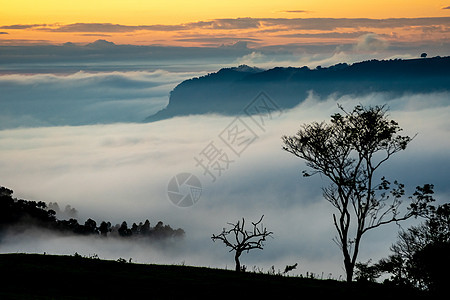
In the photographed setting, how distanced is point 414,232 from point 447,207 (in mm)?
2958

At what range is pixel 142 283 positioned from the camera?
3391 centimetres

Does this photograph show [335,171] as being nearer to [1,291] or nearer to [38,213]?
[1,291]

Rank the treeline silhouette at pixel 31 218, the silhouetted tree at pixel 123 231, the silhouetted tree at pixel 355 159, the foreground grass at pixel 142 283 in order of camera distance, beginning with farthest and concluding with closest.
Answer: the silhouetted tree at pixel 123 231 < the treeline silhouette at pixel 31 218 < the silhouetted tree at pixel 355 159 < the foreground grass at pixel 142 283

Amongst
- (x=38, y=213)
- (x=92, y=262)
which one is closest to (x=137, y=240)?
(x=38, y=213)

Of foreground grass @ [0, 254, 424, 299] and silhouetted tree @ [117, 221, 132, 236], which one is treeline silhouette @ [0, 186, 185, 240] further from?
foreground grass @ [0, 254, 424, 299]

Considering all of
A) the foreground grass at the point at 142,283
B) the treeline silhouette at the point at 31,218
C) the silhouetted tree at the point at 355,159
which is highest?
the treeline silhouette at the point at 31,218

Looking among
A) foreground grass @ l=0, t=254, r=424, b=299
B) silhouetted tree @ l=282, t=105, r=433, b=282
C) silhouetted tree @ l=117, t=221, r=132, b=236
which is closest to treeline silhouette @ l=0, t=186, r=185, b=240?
silhouetted tree @ l=117, t=221, r=132, b=236

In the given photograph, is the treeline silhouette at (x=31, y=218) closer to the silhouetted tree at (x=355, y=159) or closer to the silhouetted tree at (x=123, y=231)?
the silhouetted tree at (x=123, y=231)

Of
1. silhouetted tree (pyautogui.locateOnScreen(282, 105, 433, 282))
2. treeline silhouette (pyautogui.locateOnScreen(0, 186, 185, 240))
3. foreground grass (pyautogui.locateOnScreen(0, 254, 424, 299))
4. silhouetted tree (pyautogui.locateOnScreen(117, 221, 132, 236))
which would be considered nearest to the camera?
foreground grass (pyautogui.locateOnScreen(0, 254, 424, 299))

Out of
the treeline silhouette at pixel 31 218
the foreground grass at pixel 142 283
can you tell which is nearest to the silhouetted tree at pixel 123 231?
the treeline silhouette at pixel 31 218

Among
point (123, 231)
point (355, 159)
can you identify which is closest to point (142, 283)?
point (355, 159)

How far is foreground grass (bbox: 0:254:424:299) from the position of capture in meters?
31.3

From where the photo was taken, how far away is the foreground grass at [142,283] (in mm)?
31328

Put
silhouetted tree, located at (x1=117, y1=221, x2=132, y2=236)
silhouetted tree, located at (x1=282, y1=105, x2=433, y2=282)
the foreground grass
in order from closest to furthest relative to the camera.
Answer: the foreground grass, silhouetted tree, located at (x1=282, y1=105, x2=433, y2=282), silhouetted tree, located at (x1=117, y1=221, x2=132, y2=236)
